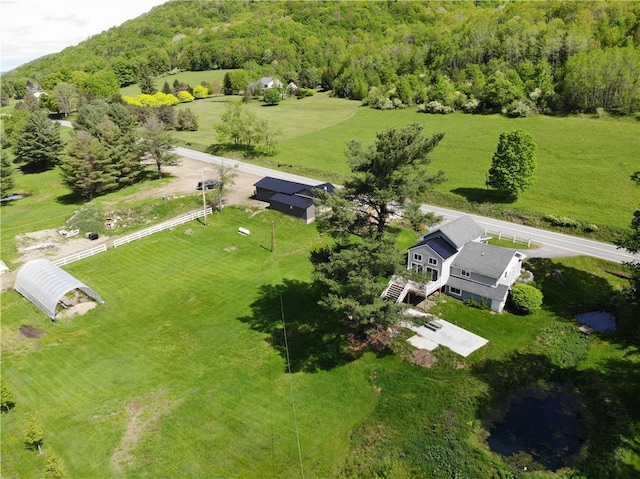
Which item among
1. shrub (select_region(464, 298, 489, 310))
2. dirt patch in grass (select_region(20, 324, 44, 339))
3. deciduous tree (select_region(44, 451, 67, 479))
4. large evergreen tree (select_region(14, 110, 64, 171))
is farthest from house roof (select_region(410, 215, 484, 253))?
large evergreen tree (select_region(14, 110, 64, 171))

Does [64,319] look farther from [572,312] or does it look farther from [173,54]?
[173,54]

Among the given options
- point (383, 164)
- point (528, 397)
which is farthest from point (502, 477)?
point (383, 164)

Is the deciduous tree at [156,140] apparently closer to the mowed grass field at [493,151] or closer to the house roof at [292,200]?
the mowed grass field at [493,151]

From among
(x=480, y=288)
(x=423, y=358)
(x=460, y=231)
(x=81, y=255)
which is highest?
(x=460, y=231)

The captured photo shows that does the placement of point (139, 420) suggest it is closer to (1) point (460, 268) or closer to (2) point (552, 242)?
(1) point (460, 268)

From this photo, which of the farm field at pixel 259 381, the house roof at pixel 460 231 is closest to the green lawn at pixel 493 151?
the farm field at pixel 259 381

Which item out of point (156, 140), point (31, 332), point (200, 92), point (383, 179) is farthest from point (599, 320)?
point (200, 92)
